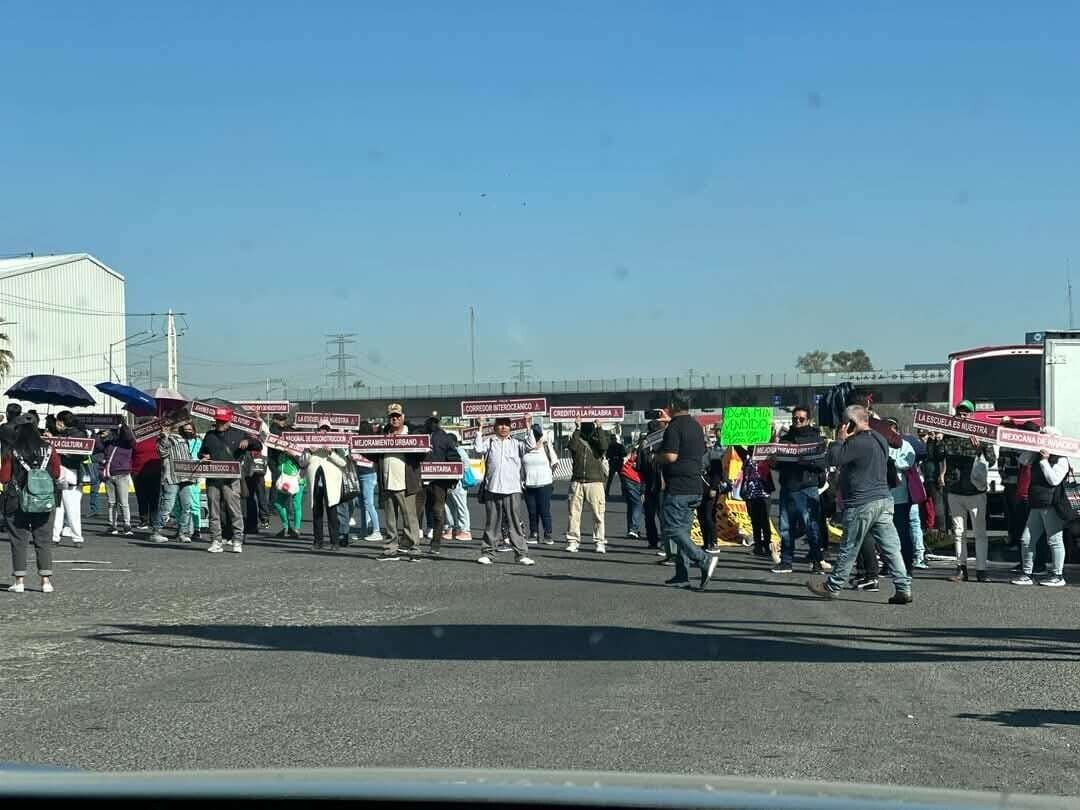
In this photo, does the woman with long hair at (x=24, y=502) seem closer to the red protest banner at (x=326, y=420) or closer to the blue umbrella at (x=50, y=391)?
the red protest banner at (x=326, y=420)

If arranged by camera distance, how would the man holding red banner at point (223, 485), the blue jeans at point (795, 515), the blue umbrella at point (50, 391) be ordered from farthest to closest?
the blue umbrella at point (50, 391) < the man holding red banner at point (223, 485) < the blue jeans at point (795, 515)

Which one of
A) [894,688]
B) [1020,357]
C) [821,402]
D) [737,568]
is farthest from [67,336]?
[894,688]

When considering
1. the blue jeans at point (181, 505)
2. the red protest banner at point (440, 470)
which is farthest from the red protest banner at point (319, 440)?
the blue jeans at point (181, 505)

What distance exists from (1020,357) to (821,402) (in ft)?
23.8

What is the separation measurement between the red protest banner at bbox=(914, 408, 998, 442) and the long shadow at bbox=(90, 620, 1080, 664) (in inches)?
177

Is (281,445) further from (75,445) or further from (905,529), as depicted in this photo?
(905,529)

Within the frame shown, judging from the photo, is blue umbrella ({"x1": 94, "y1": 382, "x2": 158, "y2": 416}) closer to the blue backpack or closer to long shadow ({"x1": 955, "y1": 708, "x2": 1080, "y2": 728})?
the blue backpack

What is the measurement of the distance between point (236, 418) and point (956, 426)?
1094cm

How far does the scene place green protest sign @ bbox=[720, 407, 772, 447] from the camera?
21672 mm

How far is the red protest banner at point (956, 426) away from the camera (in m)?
15.8

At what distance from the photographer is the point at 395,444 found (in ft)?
63.8

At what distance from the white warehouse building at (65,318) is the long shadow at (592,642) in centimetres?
7380

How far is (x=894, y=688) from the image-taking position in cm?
884

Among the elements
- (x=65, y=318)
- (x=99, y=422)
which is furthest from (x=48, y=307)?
(x=99, y=422)
